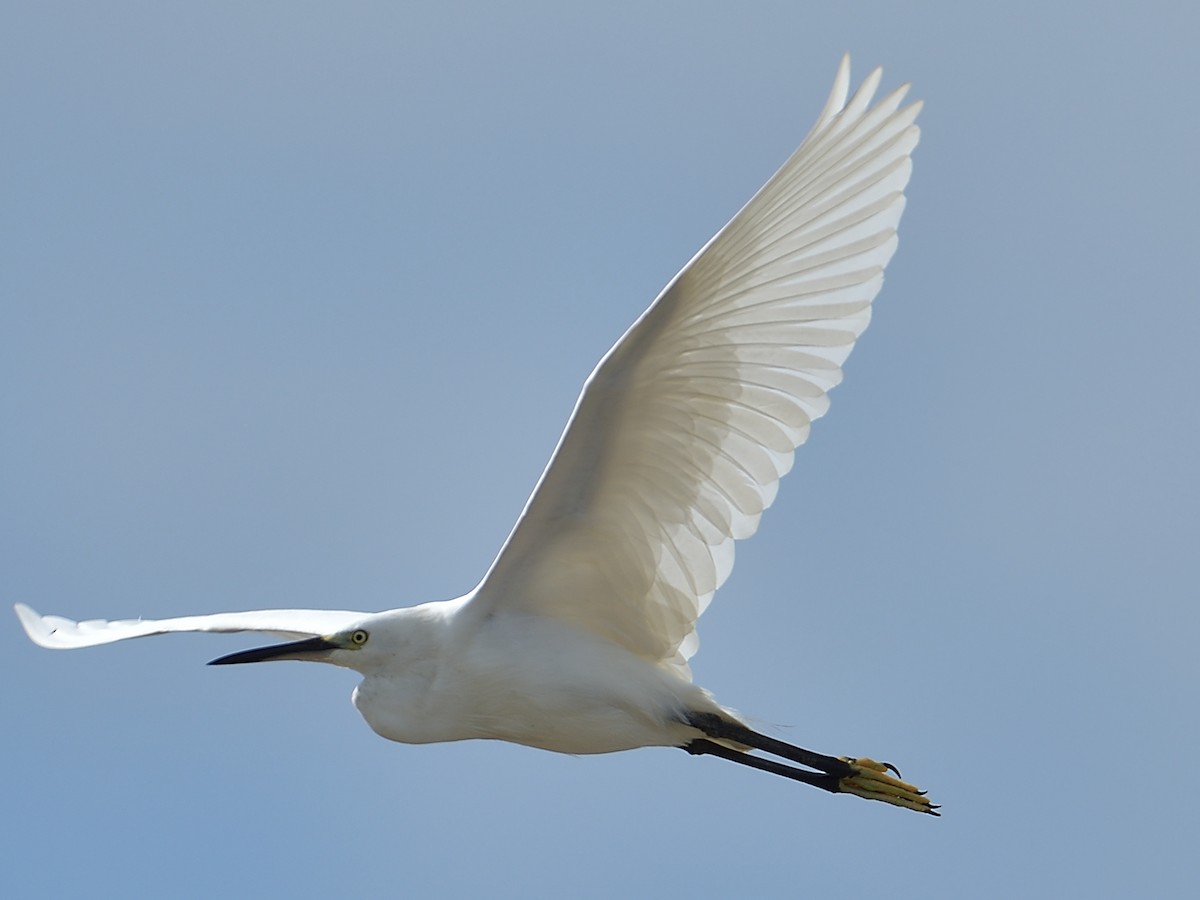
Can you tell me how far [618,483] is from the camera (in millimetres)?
8031

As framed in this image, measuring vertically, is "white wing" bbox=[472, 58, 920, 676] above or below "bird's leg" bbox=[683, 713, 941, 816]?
above

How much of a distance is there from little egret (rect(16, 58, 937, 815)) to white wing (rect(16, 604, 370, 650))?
0.31 metres

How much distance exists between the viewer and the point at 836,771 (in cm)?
888

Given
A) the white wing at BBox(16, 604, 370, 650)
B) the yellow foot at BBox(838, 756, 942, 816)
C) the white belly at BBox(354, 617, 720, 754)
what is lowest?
the yellow foot at BBox(838, 756, 942, 816)

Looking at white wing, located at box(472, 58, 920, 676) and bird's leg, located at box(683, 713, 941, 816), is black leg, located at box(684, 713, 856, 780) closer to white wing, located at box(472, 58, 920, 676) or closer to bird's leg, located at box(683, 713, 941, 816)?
bird's leg, located at box(683, 713, 941, 816)

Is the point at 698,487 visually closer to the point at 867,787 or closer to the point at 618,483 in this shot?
the point at 618,483

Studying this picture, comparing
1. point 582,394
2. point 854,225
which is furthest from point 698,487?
point 854,225

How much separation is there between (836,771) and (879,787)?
0.81ft

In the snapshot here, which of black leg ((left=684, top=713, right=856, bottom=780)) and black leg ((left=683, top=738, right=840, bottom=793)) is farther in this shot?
black leg ((left=683, top=738, right=840, bottom=793))

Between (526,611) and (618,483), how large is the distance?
0.93m

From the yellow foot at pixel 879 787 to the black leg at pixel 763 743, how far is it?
0.15 ft

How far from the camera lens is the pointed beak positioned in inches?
348

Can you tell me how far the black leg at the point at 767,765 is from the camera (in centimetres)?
887

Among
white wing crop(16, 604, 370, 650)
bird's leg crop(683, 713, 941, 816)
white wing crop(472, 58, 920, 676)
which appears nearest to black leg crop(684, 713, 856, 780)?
bird's leg crop(683, 713, 941, 816)
